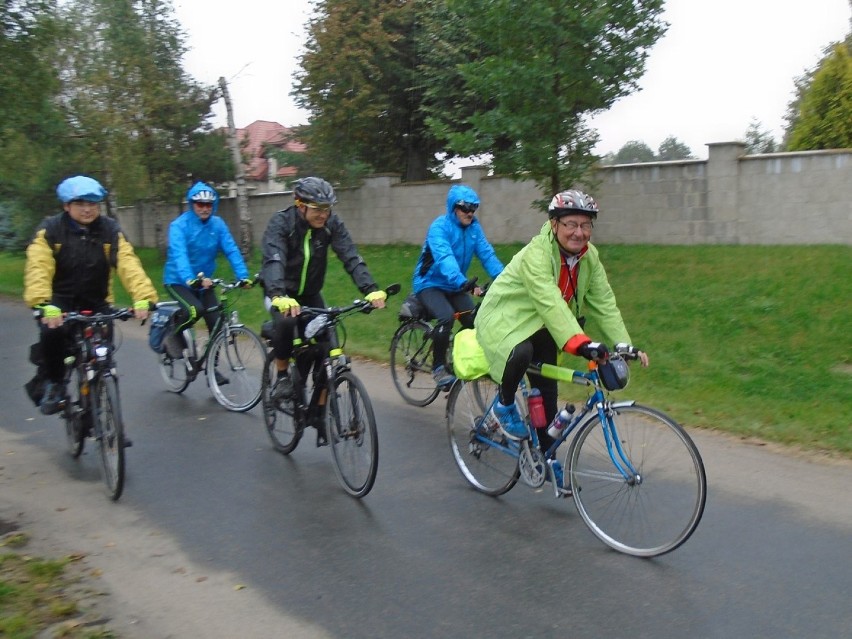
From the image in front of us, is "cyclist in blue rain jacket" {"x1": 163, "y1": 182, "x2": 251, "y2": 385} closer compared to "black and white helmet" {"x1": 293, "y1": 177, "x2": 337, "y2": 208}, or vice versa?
"black and white helmet" {"x1": 293, "y1": 177, "x2": 337, "y2": 208}

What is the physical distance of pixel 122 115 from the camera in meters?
23.8

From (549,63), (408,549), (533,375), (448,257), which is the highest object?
(549,63)

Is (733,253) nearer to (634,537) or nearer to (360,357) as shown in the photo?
(360,357)

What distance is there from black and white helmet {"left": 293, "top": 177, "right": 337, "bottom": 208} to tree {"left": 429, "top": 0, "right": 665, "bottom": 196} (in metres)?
7.96

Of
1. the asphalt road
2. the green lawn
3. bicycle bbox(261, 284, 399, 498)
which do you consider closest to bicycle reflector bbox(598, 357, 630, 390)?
the asphalt road

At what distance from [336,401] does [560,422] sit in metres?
1.61

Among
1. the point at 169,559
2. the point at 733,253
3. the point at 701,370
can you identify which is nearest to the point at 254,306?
the point at 733,253

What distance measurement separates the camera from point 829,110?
53.5 ft

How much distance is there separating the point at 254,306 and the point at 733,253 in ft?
26.5

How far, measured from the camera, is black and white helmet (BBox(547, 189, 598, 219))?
191 inches

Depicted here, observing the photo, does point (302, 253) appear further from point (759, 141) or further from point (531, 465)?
point (759, 141)

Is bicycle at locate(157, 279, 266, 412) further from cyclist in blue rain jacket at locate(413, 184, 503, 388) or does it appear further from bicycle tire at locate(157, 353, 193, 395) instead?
cyclist in blue rain jacket at locate(413, 184, 503, 388)

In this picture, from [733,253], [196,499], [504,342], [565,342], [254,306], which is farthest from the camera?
[254,306]

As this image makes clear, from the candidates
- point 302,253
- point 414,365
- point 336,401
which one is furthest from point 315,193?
point 414,365
